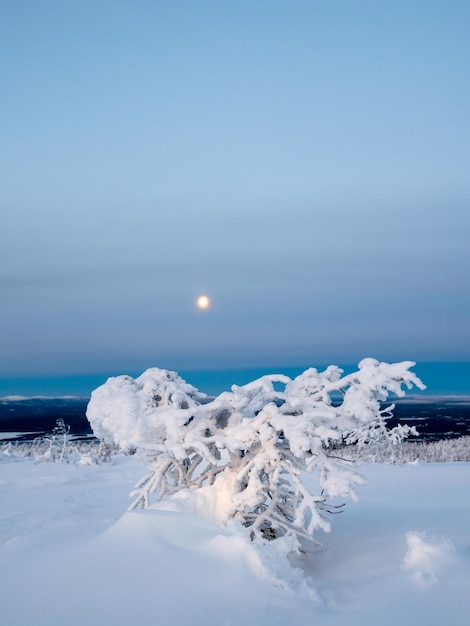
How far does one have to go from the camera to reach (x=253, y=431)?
783cm

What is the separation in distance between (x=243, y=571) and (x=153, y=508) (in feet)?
6.43

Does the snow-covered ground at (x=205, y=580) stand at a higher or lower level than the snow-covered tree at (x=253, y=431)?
lower

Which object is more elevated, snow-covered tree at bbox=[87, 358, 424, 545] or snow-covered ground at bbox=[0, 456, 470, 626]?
snow-covered tree at bbox=[87, 358, 424, 545]

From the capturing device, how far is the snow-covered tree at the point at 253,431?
7.64 m

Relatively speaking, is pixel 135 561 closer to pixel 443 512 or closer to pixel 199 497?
pixel 199 497

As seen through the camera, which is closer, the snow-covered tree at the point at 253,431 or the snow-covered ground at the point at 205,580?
the snow-covered ground at the point at 205,580

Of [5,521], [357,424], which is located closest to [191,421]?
[357,424]

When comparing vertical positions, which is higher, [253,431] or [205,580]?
[253,431]

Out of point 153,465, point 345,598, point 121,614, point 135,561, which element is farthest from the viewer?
point 153,465

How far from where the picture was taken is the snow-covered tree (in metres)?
7.64

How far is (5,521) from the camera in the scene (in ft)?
37.5

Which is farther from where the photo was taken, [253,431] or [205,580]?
[253,431]

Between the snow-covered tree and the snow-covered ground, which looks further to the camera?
the snow-covered tree

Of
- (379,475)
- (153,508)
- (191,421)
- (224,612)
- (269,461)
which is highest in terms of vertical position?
(191,421)
